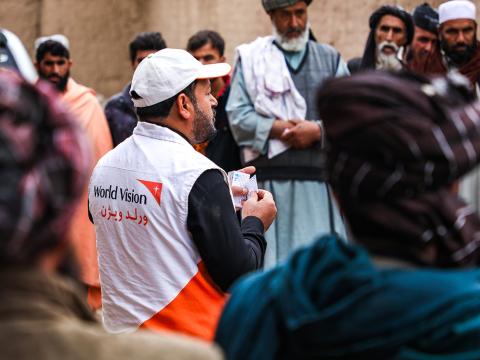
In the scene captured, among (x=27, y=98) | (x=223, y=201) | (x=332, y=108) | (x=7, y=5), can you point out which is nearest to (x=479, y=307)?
(x=332, y=108)

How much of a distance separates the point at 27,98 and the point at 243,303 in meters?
0.75

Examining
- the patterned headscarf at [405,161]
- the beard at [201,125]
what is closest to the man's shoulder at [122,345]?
the patterned headscarf at [405,161]

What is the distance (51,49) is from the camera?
889cm

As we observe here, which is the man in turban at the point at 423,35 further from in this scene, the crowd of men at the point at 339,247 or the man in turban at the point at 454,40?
the crowd of men at the point at 339,247

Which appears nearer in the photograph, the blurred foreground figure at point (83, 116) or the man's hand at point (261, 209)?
the man's hand at point (261, 209)

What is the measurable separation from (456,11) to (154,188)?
4.60 m

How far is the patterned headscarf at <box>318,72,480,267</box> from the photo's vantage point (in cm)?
241

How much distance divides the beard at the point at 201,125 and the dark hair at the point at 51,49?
176 inches

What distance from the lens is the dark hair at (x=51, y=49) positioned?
888cm

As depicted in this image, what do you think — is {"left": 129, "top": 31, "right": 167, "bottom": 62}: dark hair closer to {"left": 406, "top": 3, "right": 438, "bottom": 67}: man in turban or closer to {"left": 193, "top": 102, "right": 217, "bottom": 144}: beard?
{"left": 406, "top": 3, "right": 438, "bottom": 67}: man in turban

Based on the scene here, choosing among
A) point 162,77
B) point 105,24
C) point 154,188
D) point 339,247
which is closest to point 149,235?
point 154,188

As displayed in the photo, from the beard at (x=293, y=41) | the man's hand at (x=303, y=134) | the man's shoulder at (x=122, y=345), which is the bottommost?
the man's hand at (x=303, y=134)

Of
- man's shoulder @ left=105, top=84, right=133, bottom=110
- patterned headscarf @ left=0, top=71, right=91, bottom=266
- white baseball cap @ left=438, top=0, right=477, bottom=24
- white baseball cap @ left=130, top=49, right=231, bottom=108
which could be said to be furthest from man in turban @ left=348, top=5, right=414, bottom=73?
patterned headscarf @ left=0, top=71, right=91, bottom=266

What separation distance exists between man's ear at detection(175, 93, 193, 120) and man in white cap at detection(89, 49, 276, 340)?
4 cm
